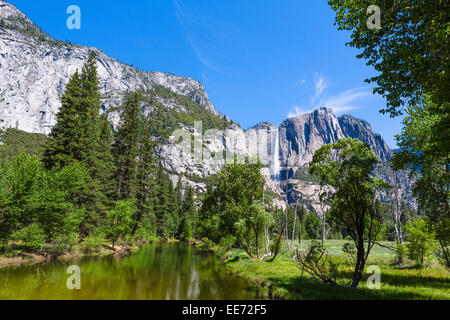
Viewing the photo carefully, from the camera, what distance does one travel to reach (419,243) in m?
20.3

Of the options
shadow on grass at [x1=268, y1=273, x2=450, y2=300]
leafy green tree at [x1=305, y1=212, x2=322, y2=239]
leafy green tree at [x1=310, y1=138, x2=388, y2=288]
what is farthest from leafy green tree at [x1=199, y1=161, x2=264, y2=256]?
leafy green tree at [x1=305, y1=212, x2=322, y2=239]

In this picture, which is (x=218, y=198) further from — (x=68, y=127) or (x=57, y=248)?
(x=68, y=127)

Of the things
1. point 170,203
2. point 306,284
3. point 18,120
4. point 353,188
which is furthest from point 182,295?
point 18,120

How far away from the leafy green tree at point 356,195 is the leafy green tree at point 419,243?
11.0 meters

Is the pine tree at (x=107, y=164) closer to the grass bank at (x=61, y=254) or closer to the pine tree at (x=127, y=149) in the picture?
the pine tree at (x=127, y=149)

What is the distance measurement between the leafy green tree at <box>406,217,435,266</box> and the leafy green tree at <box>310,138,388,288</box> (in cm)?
1100

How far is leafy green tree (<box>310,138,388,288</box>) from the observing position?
11773 millimetres

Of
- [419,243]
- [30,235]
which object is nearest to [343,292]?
[419,243]

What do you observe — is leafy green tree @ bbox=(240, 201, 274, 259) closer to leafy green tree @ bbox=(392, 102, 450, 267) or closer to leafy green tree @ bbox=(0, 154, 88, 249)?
leafy green tree @ bbox=(392, 102, 450, 267)

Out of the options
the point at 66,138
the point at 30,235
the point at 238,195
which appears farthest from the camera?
the point at 66,138

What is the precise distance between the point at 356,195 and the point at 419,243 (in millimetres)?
14315

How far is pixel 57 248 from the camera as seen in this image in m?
24.4

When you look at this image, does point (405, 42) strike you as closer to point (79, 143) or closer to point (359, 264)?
point (359, 264)
